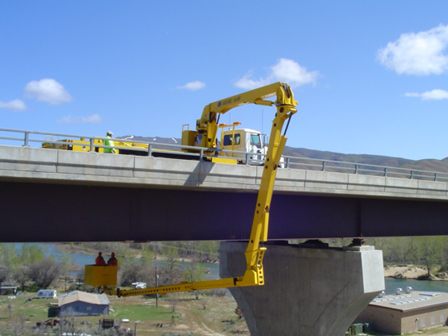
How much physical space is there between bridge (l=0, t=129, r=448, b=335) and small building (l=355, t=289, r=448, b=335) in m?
16.9

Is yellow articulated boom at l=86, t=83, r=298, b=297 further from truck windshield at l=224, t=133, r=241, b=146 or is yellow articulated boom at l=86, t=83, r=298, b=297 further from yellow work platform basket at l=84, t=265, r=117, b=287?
truck windshield at l=224, t=133, r=241, b=146

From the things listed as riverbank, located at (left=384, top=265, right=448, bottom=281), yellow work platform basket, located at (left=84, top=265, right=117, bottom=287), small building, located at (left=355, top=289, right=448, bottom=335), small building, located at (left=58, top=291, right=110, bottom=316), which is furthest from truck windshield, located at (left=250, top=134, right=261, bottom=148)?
riverbank, located at (left=384, top=265, right=448, bottom=281)

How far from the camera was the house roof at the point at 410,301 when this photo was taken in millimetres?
37075

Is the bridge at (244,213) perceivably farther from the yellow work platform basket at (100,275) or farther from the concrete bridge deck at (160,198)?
the yellow work platform basket at (100,275)

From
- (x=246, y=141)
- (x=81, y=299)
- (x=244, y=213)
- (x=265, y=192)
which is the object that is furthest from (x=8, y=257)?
(x=265, y=192)

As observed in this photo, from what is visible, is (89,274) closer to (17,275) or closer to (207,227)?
(207,227)

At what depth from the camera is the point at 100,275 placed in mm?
15336

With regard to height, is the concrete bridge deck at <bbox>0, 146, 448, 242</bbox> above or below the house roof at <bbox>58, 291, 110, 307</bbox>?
above

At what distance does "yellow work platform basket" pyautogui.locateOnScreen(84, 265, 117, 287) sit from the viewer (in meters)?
15.3

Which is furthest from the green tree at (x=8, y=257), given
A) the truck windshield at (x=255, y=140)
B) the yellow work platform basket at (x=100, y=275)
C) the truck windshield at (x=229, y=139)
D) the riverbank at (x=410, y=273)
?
the yellow work platform basket at (x=100, y=275)

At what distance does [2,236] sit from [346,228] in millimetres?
12419

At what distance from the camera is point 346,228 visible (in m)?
18.2

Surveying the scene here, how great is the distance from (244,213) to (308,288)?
556 cm

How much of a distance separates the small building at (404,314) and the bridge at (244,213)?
1693 cm
